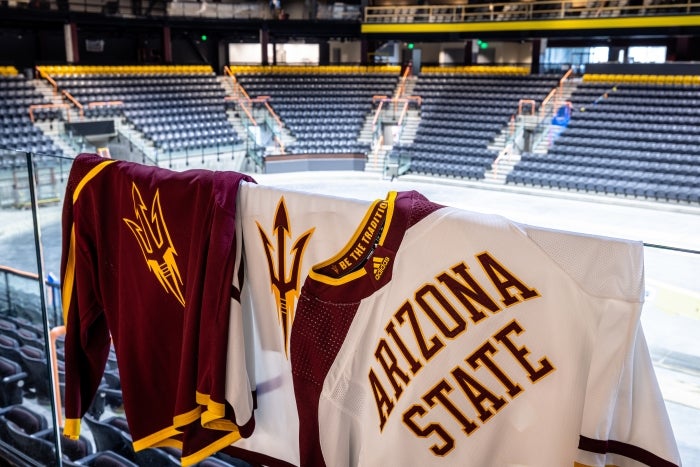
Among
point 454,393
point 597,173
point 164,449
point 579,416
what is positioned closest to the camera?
point 579,416

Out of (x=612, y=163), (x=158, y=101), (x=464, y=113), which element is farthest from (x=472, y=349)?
(x=158, y=101)

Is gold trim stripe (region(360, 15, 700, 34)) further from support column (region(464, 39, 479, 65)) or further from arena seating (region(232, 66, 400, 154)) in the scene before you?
support column (region(464, 39, 479, 65))

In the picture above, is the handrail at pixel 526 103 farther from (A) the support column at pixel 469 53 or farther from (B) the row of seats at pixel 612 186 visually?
(A) the support column at pixel 469 53

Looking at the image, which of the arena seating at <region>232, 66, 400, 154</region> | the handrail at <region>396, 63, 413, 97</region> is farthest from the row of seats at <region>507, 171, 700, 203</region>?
the handrail at <region>396, 63, 413, 97</region>

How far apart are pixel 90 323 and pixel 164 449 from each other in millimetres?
1176

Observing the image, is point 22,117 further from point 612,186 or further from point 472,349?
point 472,349

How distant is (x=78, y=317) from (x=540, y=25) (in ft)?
67.2

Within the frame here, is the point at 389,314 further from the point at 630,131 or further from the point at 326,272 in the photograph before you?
the point at 630,131

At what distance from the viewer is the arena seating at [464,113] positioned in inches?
709


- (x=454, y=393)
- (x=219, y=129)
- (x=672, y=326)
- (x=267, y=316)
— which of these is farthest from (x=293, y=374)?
(x=219, y=129)

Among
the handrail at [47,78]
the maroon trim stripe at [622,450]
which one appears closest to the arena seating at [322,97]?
the handrail at [47,78]

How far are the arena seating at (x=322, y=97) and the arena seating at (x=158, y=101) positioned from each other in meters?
1.84

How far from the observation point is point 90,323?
1845 mm

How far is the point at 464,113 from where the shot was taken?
20734 mm
